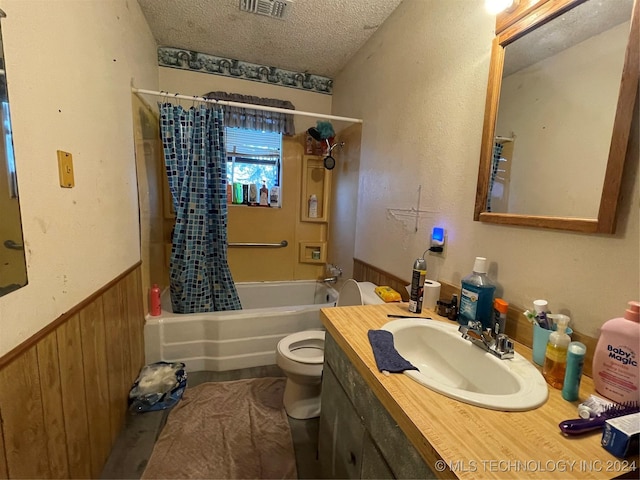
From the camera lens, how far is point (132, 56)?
1.68 metres

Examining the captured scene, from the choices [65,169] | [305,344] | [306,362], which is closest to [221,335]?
[305,344]

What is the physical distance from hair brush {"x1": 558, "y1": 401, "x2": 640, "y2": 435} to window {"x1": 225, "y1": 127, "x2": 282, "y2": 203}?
2.54m

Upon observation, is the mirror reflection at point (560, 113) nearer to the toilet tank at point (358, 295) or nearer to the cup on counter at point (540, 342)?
the cup on counter at point (540, 342)

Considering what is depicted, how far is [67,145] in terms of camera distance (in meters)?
0.99

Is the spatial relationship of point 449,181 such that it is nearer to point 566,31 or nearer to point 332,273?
point 566,31

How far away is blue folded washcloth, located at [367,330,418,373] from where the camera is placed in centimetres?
74

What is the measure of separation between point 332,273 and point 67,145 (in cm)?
200

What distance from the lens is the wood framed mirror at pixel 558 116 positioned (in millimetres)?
711

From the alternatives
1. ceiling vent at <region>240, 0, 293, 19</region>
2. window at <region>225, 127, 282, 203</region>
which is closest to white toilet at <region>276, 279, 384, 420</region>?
window at <region>225, 127, 282, 203</region>

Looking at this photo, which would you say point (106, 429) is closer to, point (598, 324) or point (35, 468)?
point (35, 468)

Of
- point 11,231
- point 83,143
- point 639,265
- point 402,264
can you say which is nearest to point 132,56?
point 83,143

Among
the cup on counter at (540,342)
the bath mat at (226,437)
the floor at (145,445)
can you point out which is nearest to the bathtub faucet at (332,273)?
the bath mat at (226,437)

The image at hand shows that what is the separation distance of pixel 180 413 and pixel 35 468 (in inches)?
32.1

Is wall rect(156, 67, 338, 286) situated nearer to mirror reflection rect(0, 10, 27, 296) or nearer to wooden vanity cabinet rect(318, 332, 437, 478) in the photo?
wooden vanity cabinet rect(318, 332, 437, 478)
